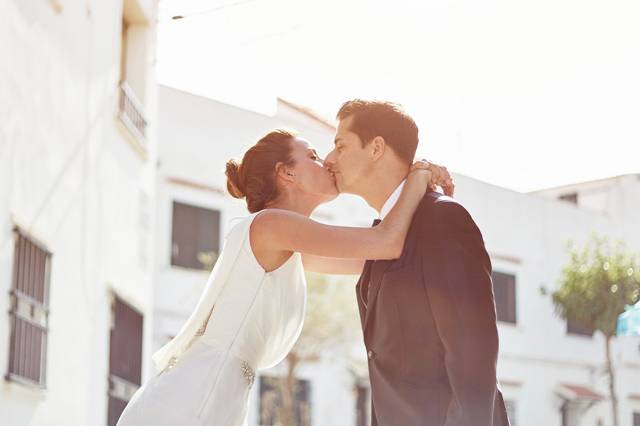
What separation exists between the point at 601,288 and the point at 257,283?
2278 cm

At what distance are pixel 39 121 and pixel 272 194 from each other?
5732 millimetres

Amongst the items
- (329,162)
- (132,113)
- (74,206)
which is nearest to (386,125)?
(329,162)

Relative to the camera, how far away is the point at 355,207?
80.1 ft

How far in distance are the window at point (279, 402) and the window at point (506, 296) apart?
712 centimetres

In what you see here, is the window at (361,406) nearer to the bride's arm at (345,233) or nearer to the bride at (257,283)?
the bride at (257,283)

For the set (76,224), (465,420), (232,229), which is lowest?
(465,420)

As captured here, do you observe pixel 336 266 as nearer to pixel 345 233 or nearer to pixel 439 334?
pixel 345 233

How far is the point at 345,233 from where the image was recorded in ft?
11.7

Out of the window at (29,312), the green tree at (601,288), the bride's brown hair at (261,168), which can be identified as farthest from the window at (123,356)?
the green tree at (601,288)

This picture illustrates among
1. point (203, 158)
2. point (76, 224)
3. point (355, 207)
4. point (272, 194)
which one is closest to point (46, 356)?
point (76, 224)

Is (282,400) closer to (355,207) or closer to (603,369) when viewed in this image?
(355,207)

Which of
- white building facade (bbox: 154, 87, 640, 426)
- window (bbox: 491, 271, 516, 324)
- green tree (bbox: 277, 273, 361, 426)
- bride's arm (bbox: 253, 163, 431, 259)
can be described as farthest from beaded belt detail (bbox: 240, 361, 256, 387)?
window (bbox: 491, 271, 516, 324)

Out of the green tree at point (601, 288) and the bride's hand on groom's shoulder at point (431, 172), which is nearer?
the bride's hand on groom's shoulder at point (431, 172)

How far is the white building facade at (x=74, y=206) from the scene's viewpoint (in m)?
8.63
